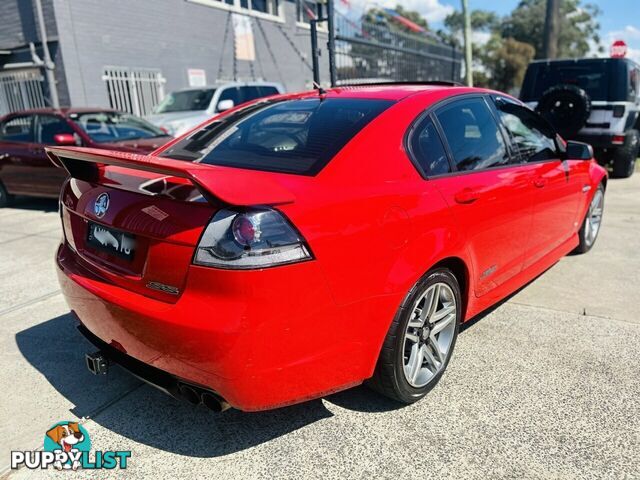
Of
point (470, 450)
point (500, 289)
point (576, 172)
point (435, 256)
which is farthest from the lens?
point (576, 172)

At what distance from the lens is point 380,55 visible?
13.3 meters

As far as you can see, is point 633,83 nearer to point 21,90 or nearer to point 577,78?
point 577,78

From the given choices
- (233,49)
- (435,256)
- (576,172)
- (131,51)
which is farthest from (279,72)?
(435,256)

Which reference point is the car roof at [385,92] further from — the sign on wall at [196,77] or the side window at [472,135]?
the sign on wall at [196,77]

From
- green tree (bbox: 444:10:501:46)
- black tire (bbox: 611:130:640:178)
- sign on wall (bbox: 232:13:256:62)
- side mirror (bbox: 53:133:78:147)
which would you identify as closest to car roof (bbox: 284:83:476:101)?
side mirror (bbox: 53:133:78:147)

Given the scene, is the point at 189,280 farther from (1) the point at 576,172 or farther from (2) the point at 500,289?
(1) the point at 576,172

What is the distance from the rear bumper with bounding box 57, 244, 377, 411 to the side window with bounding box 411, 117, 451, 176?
958mm

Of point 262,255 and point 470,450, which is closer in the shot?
point 262,255

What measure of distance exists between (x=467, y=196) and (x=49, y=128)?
7.15 metres

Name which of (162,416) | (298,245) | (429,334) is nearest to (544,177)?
(429,334)

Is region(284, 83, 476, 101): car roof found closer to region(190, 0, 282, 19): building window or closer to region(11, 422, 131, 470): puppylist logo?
region(11, 422, 131, 470): puppylist logo

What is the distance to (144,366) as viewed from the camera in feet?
7.73

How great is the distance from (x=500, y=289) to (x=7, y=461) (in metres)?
2.81

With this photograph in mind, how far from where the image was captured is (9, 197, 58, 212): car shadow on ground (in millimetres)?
8320
